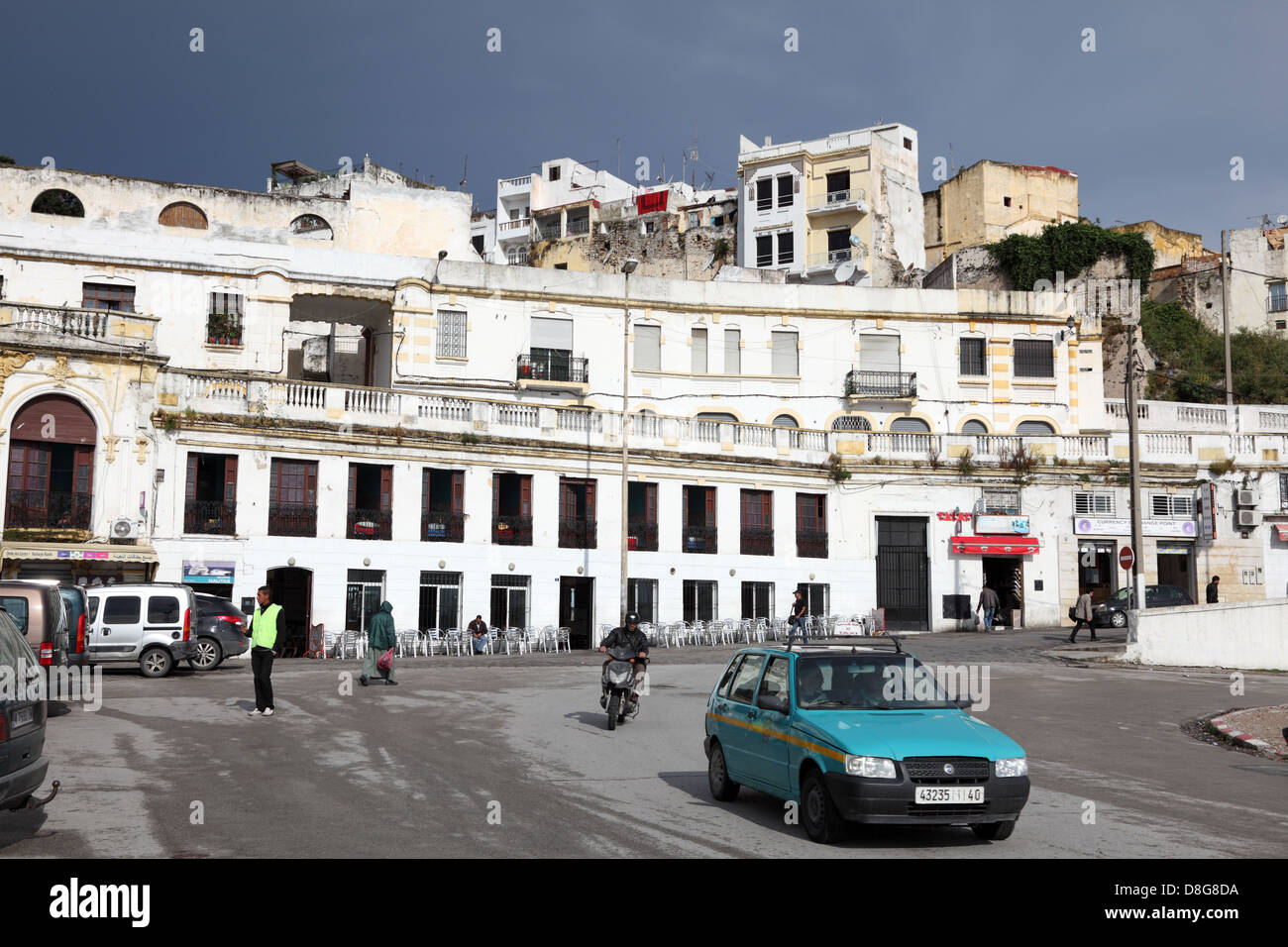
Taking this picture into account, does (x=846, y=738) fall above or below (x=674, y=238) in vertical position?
below

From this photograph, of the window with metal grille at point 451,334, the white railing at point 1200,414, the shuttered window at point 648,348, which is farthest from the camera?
the white railing at point 1200,414

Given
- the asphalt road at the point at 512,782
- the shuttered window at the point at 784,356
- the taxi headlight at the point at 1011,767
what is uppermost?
the shuttered window at the point at 784,356

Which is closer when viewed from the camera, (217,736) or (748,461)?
(217,736)

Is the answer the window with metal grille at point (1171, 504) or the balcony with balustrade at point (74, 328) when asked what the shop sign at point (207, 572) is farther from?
the window with metal grille at point (1171, 504)

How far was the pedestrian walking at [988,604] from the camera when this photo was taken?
42719 millimetres

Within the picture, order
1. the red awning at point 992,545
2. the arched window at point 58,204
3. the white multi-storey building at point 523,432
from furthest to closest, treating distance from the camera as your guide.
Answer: the arched window at point 58,204
the red awning at point 992,545
the white multi-storey building at point 523,432

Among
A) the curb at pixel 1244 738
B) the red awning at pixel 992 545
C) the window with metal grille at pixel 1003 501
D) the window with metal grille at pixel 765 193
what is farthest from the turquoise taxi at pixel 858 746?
the window with metal grille at pixel 765 193

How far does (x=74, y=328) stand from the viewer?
111ft

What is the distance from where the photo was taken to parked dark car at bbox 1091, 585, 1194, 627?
131 feet

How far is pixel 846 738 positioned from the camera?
31.6 feet

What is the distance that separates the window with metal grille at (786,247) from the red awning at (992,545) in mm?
30024
